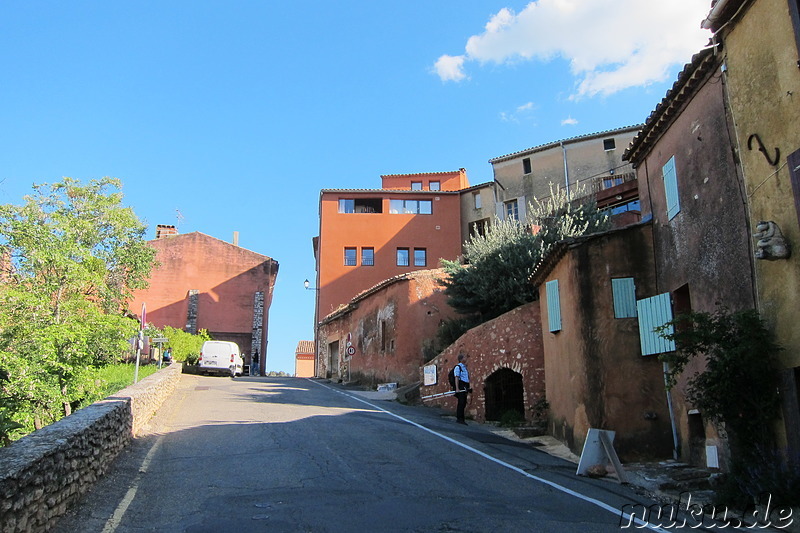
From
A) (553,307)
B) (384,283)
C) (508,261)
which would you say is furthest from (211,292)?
(553,307)

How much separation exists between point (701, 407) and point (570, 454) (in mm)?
4308

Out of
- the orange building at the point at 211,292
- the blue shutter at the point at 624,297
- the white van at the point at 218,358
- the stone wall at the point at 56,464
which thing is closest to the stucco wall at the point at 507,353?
the blue shutter at the point at 624,297

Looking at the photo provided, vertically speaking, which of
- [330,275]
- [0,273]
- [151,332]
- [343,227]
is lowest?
[151,332]

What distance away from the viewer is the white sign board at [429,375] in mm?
20016

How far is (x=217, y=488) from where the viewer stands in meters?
8.12

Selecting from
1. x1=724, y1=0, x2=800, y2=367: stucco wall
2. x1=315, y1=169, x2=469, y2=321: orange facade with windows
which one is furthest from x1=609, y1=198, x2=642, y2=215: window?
x1=724, y1=0, x2=800, y2=367: stucco wall

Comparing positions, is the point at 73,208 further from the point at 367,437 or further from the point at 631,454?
the point at 631,454

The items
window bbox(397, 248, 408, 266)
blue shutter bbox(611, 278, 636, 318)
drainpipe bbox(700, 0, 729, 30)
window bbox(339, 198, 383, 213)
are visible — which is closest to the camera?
drainpipe bbox(700, 0, 729, 30)

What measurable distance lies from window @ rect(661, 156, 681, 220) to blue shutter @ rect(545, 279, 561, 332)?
3.37m

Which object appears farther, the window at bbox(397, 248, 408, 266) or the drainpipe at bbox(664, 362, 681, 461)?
the window at bbox(397, 248, 408, 266)

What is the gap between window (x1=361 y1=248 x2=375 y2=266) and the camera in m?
42.9

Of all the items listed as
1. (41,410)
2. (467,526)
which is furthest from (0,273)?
(467,526)

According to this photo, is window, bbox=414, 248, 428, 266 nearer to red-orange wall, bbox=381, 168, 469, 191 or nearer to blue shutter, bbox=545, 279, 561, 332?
red-orange wall, bbox=381, 168, 469, 191

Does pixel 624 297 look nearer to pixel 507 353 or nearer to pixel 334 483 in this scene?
pixel 507 353
